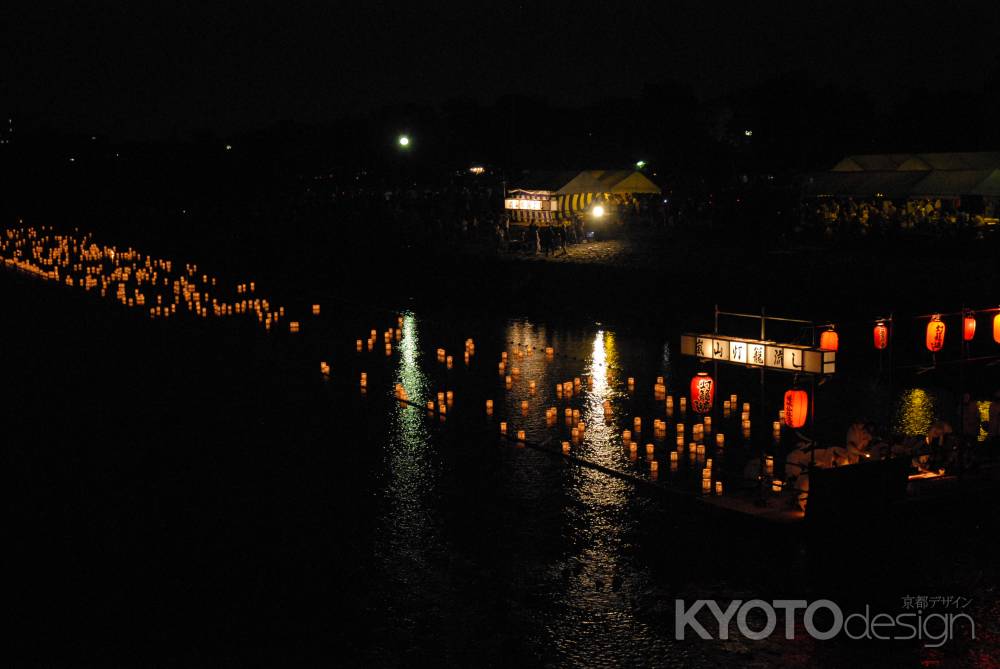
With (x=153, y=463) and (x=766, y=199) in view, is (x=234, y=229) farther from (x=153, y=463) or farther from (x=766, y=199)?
(x=153, y=463)

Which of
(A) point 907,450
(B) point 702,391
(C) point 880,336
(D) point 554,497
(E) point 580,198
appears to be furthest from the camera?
(E) point 580,198

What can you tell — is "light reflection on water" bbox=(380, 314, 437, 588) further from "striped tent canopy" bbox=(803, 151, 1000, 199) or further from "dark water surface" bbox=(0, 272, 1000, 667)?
"striped tent canopy" bbox=(803, 151, 1000, 199)

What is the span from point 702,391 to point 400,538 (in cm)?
460

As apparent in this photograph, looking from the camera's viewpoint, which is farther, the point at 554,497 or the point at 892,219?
the point at 892,219

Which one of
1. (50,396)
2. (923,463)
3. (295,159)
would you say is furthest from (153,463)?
(295,159)

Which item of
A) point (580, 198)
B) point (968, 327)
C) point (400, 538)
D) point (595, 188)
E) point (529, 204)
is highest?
point (595, 188)

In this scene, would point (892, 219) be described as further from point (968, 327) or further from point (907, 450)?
point (907, 450)

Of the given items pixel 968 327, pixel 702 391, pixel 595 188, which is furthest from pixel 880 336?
pixel 595 188

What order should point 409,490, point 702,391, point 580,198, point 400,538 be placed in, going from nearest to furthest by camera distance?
point 400,538 < point 409,490 < point 702,391 < point 580,198

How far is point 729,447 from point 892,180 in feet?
84.2

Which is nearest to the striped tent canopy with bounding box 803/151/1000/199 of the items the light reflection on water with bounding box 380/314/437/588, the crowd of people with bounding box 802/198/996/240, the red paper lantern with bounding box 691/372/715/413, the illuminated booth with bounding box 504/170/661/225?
the crowd of people with bounding box 802/198/996/240

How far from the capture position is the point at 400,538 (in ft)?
32.2

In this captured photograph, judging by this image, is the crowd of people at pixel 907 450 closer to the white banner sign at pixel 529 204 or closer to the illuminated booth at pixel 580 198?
the illuminated booth at pixel 580 198

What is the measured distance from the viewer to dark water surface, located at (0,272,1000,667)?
7.59 m
